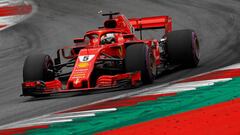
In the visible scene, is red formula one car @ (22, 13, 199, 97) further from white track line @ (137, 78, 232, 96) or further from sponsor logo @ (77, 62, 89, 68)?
white track line @ (137, 78, 232, 96)

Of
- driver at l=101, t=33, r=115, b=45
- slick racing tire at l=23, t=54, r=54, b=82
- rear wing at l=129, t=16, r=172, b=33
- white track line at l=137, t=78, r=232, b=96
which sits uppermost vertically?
rear wing at l=129, t=16, r=172, b=33

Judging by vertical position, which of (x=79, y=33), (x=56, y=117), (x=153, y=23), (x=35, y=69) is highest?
(x=153, y=23)

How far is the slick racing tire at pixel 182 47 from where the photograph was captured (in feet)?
45.2

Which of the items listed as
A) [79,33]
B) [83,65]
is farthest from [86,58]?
[79,33]

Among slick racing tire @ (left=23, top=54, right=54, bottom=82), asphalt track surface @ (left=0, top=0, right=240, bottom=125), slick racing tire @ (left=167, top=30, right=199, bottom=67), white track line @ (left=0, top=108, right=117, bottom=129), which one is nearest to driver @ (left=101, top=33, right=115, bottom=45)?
asphalt track surface @ (left=0, top=0, right=240, bottom=125)

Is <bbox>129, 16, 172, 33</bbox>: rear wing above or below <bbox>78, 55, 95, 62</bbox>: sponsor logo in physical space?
above

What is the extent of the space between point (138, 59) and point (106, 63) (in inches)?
34.1

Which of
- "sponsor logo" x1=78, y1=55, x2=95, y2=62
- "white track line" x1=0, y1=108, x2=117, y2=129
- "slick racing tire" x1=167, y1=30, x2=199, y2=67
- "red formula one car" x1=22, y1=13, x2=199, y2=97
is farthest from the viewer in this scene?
"slick racing tire" x1=167, y1=30, x2=199, y2=67

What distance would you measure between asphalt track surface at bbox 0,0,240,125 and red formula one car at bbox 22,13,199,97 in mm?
232

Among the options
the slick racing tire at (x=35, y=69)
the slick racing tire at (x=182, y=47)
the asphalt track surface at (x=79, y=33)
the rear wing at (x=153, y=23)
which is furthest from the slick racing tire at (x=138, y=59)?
the rear wing at (x=153, y=23)

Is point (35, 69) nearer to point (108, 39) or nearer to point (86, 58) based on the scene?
point (86, 58)

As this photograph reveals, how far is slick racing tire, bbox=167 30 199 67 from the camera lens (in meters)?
13.8

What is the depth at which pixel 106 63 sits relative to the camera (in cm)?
1227

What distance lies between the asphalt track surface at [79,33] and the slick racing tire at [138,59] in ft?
1.51
